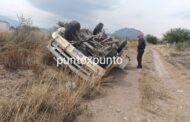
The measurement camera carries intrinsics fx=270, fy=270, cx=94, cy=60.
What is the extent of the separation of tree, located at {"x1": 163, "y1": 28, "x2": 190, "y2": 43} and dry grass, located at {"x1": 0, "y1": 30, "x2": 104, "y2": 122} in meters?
66.4

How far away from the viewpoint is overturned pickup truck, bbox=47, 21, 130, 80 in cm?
820

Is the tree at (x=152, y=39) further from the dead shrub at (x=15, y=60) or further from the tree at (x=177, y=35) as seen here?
the dead shrub at (x=15, y=60)

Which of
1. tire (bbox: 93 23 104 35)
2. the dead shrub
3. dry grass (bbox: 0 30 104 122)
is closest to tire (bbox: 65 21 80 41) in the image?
dry grass (bbox: 0 30 104 122)

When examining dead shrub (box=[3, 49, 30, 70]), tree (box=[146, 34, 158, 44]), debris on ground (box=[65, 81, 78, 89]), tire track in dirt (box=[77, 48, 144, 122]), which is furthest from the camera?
tree (box=[146, 34, 158, 44])

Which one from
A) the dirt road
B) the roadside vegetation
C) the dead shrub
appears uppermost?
the roadside vegetation

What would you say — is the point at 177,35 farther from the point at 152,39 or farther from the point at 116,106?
the point at 116,106

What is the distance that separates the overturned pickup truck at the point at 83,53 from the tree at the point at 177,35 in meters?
65.1

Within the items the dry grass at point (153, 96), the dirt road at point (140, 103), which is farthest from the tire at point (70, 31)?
the dry grass at point (153, 96)

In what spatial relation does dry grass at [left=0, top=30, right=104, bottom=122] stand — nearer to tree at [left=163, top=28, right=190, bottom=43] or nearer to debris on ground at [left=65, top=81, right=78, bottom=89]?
debris on ground at [left=65, top=81, right=78, bottom=89]

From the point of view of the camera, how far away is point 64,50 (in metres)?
8.92

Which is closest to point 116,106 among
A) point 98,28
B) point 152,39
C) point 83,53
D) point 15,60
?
point 83,53

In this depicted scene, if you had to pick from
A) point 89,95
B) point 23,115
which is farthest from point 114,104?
point 23,115

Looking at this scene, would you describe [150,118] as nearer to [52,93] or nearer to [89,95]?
[89,95]

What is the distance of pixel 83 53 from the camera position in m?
9.20
